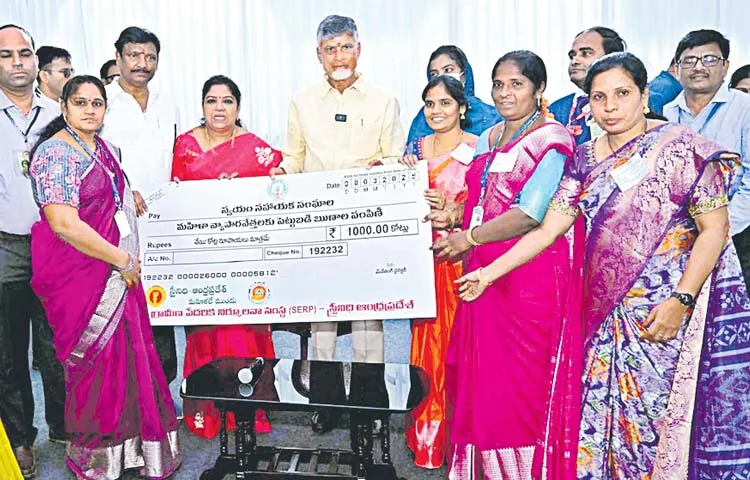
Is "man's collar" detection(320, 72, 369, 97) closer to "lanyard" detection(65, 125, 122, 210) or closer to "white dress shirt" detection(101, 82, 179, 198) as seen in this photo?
"white dress shirt" detection(101, 82, 179, 198)

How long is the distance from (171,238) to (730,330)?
209 cm

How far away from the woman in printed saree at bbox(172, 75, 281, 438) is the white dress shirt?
175 millimetres

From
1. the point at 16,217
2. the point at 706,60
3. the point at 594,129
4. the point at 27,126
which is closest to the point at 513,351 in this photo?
the point at 594,129

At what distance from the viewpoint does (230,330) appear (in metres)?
3.02

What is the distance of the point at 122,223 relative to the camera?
2.47 metres

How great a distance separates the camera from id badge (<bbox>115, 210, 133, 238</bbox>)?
96.8 inches

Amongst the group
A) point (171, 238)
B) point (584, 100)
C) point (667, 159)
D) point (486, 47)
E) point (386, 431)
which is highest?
point (486, 47)

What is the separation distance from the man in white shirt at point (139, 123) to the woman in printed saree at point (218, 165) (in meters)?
0.18

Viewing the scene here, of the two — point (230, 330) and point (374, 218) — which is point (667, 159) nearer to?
point (374, 218)

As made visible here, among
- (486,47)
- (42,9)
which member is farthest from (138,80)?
(42,9)

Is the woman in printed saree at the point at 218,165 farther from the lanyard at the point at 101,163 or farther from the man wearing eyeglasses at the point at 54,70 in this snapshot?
the man wearing eyeglasses at the point at 54,70

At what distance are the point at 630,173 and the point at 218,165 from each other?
1807 millimetres

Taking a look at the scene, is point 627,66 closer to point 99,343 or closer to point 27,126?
point 99,343

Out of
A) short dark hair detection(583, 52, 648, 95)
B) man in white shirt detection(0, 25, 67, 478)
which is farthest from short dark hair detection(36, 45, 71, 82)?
short dark hair detection(583, 52, 648, 95)
